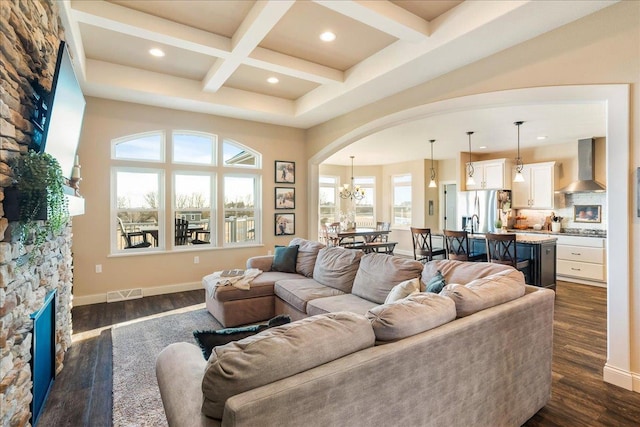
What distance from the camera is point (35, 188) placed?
1668 mm

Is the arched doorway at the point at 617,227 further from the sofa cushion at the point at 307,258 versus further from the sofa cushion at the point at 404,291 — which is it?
the sofa cushion at the point at 307,258

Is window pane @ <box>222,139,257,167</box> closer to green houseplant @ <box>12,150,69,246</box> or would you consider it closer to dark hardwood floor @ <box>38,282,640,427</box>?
dark hardwood floor @ <box>38,282,640,427</box>

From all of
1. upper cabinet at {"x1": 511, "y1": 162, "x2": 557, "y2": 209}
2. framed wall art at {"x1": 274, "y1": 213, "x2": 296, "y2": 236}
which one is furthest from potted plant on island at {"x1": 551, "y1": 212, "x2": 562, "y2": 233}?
framed wall art at {"x1": 274, "y1": 213, "x2": 296, "y2": 236}

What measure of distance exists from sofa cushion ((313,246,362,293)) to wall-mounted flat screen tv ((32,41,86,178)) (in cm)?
258

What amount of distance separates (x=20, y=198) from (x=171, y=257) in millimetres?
3831

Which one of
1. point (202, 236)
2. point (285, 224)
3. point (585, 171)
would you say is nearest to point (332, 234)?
point (285, 224)

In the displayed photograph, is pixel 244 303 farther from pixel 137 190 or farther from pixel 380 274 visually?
pixel 137 190

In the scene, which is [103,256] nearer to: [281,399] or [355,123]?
[355,123]

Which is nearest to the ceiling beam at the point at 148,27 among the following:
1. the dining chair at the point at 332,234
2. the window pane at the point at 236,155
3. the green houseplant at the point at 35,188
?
the green houseplant at the point at 35,188

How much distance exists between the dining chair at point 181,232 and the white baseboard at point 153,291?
0.70 m

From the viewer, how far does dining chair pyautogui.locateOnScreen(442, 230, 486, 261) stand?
17.4ft

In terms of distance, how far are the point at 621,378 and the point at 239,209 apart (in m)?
5.31

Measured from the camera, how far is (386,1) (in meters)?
2.81

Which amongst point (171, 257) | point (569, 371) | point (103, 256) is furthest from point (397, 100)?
point (103, 256)
